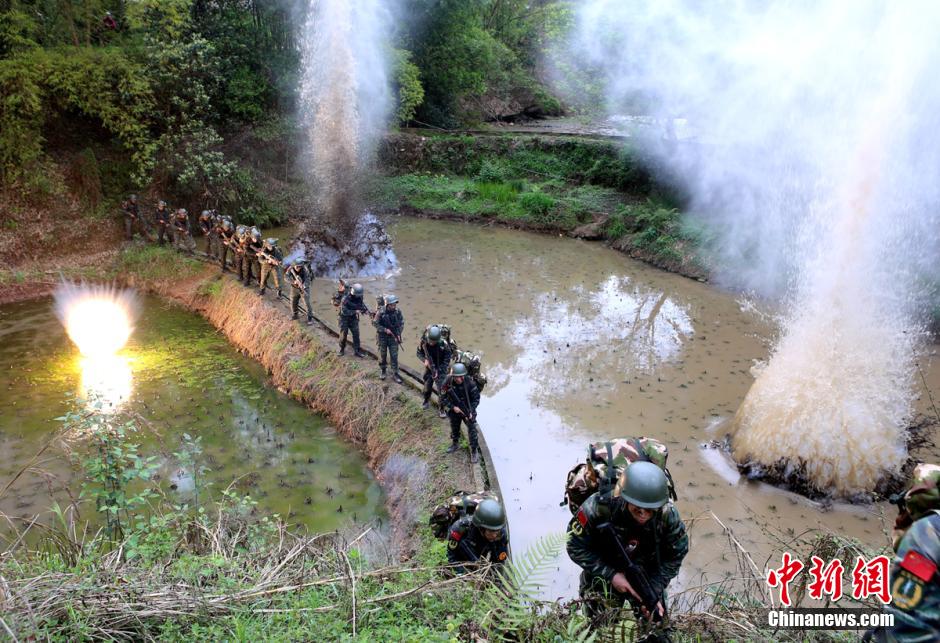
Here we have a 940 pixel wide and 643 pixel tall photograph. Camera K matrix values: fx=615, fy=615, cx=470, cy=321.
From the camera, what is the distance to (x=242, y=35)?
20875mm

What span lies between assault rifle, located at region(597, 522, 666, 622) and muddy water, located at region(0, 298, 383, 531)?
454cm

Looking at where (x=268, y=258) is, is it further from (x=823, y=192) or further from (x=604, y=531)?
(x=604, y=531)

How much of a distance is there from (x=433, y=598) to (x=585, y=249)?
627 inches

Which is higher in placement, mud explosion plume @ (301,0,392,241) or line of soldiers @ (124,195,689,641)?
mud explosion plume @ (301,0,392,241)

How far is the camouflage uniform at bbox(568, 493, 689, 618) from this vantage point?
12.2ft

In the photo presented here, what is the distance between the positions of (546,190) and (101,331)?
1498 cm

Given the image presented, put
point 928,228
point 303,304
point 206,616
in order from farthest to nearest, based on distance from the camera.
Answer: point 303,304, point 928,228, point 206,616

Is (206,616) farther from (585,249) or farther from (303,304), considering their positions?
(585,249)

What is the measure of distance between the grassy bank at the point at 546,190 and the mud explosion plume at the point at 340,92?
2303mm

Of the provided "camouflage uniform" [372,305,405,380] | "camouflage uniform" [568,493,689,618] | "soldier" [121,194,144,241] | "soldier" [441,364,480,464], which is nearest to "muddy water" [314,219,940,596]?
"camouflage uniform" [568,493,689,618]

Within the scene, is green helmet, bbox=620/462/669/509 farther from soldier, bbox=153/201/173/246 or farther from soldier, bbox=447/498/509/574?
soldier, bbox=153/201/173/246

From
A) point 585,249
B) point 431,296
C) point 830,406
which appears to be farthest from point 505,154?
point 830,406

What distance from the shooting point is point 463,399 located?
7.43 meters

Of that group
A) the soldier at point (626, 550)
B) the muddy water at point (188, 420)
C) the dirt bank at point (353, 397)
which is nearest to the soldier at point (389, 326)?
the dirt bank at point (353, 397)
